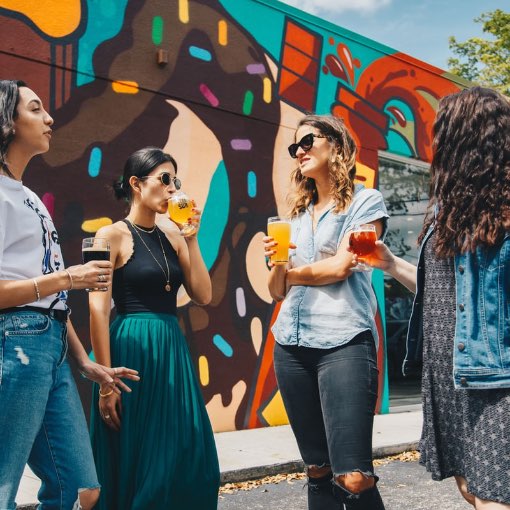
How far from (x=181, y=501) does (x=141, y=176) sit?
60.8 inches

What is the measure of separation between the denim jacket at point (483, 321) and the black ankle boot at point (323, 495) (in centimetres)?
98

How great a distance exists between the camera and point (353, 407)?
2.86 m

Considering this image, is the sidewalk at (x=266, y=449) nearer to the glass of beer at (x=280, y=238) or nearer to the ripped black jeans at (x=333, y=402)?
the ripped black jeans at (x=333, y=402)

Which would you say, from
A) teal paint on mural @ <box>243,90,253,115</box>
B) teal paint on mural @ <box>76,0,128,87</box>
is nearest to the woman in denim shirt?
teal paint on mural @ <box>76,0,128,87</box>

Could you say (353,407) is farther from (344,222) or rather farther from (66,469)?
(66,469)

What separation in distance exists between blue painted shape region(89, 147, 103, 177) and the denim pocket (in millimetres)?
3980

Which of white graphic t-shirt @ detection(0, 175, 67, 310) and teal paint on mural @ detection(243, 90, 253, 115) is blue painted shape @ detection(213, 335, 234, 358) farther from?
white graphic t-shirt @ detection(0, 175, 67, 310)

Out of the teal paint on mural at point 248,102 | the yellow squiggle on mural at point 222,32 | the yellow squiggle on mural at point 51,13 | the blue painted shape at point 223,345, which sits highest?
the yellow squiggle on mural at point 222,32

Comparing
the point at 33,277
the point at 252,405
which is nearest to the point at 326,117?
the point at 33,277

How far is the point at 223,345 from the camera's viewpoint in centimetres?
720

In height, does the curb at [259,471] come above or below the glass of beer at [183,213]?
below

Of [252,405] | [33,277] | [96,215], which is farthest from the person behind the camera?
[252,405]

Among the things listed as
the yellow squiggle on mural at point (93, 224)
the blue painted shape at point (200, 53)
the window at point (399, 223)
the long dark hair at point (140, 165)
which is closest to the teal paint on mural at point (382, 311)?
the window at point (399, 223)

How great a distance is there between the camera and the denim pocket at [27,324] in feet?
7.94
